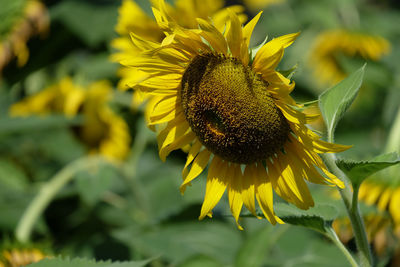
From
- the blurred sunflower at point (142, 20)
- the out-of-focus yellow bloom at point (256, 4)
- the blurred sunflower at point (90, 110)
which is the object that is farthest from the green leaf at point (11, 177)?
the out-of-focus yellow bloom at point (256, 4)

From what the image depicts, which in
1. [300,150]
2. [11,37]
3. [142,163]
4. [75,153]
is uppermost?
[300,150]

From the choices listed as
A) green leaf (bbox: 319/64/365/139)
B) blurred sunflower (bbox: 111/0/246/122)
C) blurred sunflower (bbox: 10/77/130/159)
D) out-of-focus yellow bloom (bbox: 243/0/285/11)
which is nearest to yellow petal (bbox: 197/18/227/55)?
green leaf (bbox: 319/64/365/139)

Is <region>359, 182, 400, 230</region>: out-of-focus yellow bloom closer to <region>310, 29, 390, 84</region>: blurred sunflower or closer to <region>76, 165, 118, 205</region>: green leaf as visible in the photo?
<region>76, 165, 118, 205</region>: green leaf

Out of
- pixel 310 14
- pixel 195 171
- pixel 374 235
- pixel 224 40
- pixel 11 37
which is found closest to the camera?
pixel 224 40

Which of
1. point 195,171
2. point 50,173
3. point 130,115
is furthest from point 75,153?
point 195,171

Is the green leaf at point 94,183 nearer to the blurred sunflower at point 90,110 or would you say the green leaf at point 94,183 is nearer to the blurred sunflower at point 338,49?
the blurred sunflower at point 90,110

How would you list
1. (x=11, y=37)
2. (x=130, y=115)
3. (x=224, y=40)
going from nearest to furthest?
(x=224, y=40) < (x=11, y=37) < (x=130, y=115)

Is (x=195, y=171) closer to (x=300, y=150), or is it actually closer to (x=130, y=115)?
(x=300, y=150)
